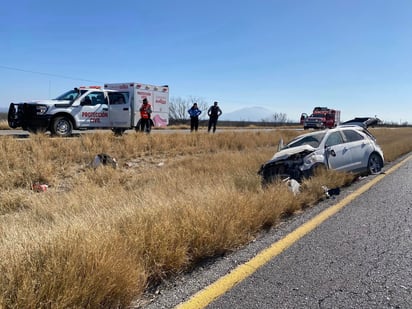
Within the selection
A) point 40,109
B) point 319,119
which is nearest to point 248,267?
point 40,109

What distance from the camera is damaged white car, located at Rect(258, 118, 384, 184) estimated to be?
808 centimetres

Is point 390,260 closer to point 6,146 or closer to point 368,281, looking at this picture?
point 368,281

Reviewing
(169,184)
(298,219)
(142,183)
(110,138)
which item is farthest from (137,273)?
(110,138)

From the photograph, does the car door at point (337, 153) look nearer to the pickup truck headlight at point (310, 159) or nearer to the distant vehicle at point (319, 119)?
the pickup truck headlight at point (310, 159)

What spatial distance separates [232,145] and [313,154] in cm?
892

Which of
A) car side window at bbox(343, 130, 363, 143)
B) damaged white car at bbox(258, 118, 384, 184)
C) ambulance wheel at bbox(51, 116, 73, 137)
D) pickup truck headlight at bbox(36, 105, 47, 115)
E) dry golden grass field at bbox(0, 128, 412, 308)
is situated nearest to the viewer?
dry golden grass field at bbox(0, 128, 412, 308)

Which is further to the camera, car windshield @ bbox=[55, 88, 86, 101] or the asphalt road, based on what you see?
car windshield @ bbox=[55, 88, 86, 101]

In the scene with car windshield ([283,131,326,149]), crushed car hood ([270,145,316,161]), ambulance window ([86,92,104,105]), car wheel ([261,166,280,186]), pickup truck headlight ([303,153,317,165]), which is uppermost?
ambulance window ([86,92,104,105])

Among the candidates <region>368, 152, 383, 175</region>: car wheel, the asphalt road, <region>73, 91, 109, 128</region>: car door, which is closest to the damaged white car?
<region>368, 152, 383, 175</region>: car wheel

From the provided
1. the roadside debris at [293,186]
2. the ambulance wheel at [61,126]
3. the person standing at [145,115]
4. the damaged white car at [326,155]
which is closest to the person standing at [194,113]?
the person standing at [145,115]

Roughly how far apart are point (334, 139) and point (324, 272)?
6.24 metres

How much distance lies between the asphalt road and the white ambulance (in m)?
12.1

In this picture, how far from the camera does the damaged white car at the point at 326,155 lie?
8078mm

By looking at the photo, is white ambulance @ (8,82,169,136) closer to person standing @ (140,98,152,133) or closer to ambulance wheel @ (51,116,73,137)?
ambulance wheel @ (51,116,73,137)
